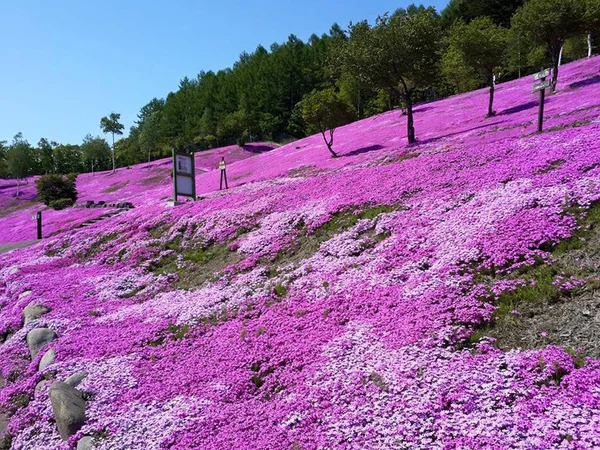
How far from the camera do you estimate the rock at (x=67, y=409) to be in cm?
834

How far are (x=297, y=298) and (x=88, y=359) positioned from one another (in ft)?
18.6

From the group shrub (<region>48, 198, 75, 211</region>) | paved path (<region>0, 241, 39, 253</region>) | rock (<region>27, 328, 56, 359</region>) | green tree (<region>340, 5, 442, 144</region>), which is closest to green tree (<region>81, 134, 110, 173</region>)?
shrub (<region>48, 198, 75, 211</region>)

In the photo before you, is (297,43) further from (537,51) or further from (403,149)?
(403,149)

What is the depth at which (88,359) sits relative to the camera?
1100 cm

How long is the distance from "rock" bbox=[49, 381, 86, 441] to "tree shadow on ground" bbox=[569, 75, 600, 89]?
45.8 metres

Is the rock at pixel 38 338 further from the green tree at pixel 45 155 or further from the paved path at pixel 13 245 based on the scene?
the green tree at pixel 45 155

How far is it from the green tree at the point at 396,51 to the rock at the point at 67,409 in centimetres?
3140

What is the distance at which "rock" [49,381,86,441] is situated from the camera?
8.34 m

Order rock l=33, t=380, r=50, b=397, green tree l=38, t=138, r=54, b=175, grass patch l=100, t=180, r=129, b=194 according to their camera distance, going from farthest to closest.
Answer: green tree l=38, t=138, r=54, b=175, grass patch l=100, t=180, r=129, b=194, rock l=33, t=380, r=50, b=397

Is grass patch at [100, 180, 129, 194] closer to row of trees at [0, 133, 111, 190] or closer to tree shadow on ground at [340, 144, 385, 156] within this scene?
row of trees at [0, 133, 111, 190]

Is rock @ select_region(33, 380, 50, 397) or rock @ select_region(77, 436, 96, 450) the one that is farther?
rock @ select_region(33, 380, 50, 397)

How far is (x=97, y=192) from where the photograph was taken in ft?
222

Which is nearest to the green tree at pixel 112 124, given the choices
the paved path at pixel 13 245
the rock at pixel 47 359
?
the paved path at pixel 13 245

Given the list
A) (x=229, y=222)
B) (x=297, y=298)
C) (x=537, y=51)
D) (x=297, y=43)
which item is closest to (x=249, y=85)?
(x=297, y=43)
